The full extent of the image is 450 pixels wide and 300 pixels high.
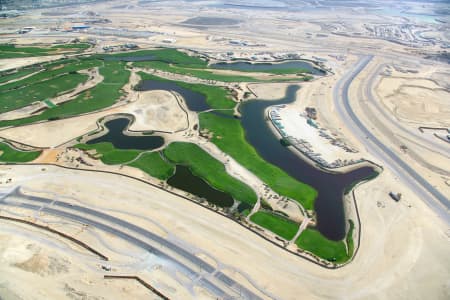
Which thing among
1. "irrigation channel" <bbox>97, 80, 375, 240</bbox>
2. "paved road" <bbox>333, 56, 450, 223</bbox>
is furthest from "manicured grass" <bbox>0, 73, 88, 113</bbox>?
"paved road" <bbox>333, 56, 450, 223</bbox>

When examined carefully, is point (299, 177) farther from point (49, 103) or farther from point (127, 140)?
point (49, 103)

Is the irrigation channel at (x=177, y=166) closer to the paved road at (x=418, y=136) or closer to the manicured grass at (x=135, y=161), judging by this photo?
the manicured grass at (x=135, y=161)

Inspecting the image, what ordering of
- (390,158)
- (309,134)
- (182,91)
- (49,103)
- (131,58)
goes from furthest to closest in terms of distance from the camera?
(131,58) < (182,91) < (49,103) < (309,134) < (390,158)

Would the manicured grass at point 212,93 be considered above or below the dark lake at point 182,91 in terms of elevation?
above

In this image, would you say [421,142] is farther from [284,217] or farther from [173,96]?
[173,96]

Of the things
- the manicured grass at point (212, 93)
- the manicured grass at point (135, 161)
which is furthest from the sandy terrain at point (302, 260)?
the manicured grass at point (212, 93)

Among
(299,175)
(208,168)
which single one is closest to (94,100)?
(208,168)
